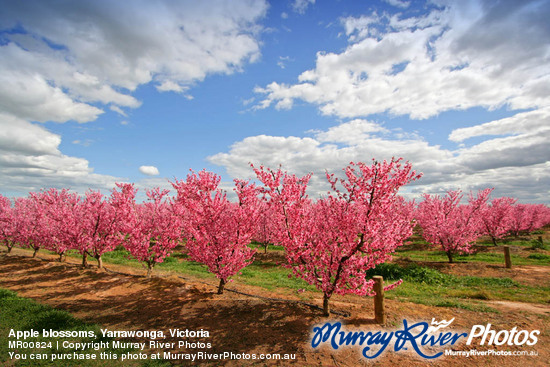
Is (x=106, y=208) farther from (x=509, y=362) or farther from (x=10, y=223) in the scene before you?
(x=509, y=362)

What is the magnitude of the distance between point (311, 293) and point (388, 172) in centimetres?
654

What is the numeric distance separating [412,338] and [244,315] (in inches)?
196

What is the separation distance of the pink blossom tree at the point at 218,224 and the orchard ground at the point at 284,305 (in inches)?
55.4

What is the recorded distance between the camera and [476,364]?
591cm

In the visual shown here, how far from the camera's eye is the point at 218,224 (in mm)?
9953

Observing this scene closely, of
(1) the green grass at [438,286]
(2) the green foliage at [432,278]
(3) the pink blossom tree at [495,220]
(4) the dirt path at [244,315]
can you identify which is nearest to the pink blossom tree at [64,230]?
(4) the dirt path at [244,315]

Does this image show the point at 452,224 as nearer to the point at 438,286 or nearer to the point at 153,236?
the point at 438,286

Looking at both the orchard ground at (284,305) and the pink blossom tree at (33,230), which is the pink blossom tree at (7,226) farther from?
the orchard ground at (284,305)

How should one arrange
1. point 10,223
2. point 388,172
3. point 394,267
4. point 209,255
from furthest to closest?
point 10,223
point 394,267
point 209,255
point 388,172

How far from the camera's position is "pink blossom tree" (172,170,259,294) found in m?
9.76

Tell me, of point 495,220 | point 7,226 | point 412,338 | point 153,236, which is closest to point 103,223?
point 153,236

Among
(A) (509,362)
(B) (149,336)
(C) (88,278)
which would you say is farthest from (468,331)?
(C) (88,278)

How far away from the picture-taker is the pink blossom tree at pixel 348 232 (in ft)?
22.6

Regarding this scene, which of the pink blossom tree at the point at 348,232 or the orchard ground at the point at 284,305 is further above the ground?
the pink blossom tree at the point at 348,232
